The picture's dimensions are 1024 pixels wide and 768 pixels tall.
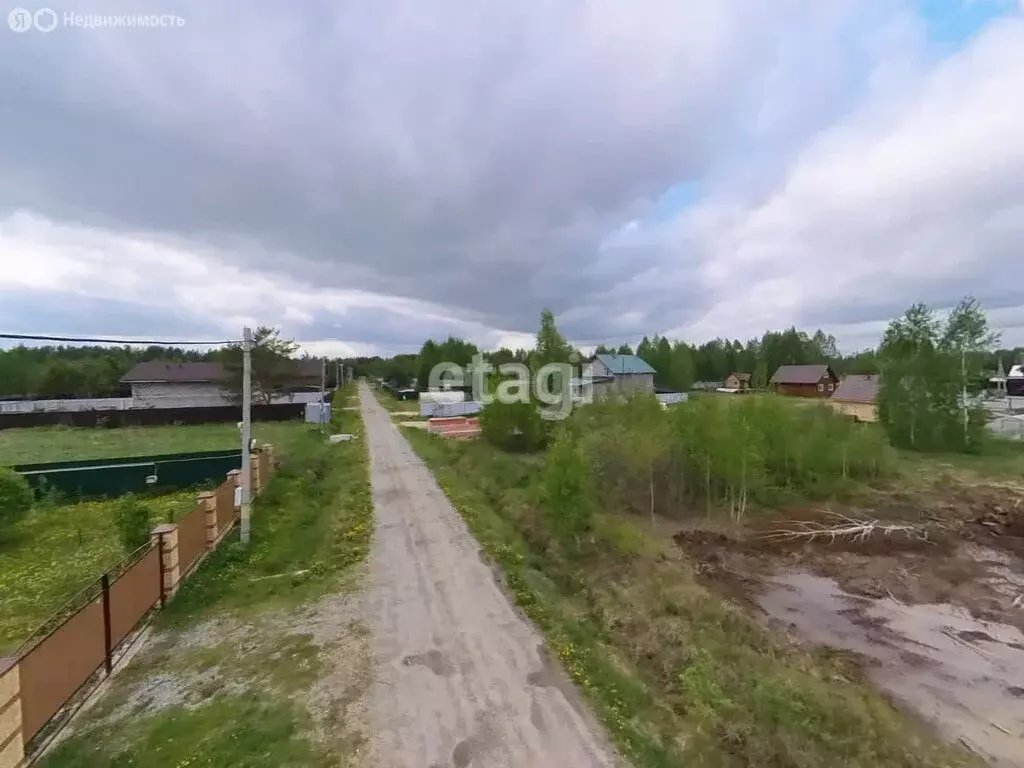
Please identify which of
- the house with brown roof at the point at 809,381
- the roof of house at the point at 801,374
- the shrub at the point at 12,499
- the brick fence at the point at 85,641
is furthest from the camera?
the roof of house at the point at 801,374

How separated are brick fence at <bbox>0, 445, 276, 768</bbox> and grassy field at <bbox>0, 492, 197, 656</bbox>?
774mm

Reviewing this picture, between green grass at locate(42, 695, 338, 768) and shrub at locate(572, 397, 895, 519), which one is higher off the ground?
shrub at locate(572, 397, 895, 519)

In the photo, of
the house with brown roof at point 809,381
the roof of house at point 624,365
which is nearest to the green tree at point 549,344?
the roof of house at point 624,365

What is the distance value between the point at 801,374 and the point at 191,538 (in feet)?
209

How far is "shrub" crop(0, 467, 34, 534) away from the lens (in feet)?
36.7

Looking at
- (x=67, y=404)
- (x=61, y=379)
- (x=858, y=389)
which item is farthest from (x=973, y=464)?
(x=61, y=379)

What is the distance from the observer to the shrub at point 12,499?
11.2 meters

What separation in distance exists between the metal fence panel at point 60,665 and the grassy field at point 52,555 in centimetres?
212

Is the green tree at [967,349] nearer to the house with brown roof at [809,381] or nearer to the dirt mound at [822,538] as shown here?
the dirt mound at [822,538]

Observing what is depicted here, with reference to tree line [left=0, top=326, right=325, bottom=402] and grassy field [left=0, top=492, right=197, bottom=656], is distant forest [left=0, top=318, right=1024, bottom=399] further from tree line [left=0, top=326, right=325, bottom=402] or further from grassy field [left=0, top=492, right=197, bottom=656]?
grassy field [left=0, top=492, right=197, bottom=656]

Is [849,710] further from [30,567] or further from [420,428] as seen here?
[420,428]

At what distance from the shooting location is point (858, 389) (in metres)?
35.8

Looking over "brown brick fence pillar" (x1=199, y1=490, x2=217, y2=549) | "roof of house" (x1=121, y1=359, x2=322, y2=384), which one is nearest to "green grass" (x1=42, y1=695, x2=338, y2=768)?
"brown brick fence pillar" (x1=199, y1=490, x2=217, y2=549)

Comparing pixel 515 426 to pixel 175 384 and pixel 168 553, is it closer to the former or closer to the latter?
pixel 168 553
